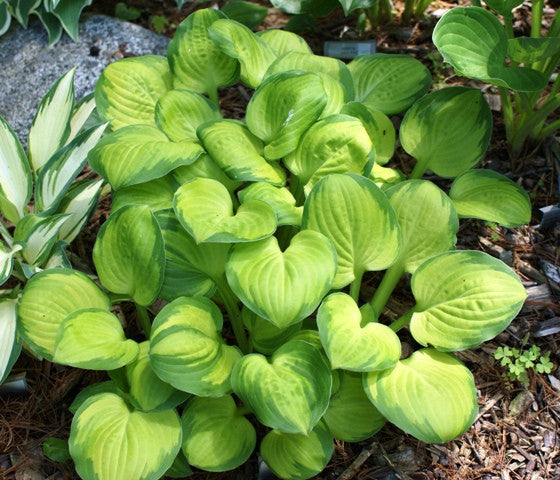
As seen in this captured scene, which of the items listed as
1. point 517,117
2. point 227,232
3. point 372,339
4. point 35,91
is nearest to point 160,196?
point 227,232

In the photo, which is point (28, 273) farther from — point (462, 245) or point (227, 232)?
point (462, 245)

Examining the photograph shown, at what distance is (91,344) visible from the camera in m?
1.44

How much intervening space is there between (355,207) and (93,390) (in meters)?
0.86

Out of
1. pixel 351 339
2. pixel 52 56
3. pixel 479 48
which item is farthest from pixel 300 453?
pixel 52 56

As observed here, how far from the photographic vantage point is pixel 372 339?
4.74 ft

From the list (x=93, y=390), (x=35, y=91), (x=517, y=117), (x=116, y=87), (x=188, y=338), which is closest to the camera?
(x=188, y=338)

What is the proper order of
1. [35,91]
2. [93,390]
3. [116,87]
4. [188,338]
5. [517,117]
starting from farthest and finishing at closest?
[35,91] < [517,117] < [116,87] < [93,390] < [188,338]

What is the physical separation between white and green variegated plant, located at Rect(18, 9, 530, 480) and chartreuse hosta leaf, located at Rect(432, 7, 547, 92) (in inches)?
7.1

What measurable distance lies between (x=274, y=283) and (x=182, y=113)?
702 millimetres

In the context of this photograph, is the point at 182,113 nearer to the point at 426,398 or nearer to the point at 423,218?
the point at 423,218

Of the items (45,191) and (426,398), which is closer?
(426,398)

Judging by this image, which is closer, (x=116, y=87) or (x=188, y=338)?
(x=188, y=338)

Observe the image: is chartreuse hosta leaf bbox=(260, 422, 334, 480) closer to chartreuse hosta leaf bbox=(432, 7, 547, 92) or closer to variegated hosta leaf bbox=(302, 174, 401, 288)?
variegated hosta leaf bbox=(302, 174, 401, 288)

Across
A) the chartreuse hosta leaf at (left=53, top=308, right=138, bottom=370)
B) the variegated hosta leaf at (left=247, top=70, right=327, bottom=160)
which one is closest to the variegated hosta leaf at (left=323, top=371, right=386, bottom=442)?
the chartreuse hosta leaf at (left=53, top=308, right=138, bottom=370)
